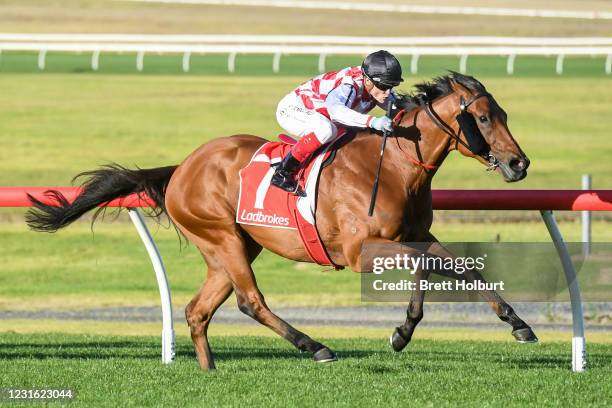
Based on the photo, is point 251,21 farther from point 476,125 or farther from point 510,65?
point 476,125

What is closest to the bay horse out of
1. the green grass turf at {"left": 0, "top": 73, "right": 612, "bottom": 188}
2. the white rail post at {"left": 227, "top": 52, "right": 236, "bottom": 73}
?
the green grass turf at {"left": 0, "top": 73, "right": 612, "bottom": 188}

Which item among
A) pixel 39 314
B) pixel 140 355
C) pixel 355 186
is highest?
pixel 355 186

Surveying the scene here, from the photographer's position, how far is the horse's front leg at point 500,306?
603cm

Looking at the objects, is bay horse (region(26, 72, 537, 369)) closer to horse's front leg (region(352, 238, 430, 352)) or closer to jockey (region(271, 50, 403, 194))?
horse's front leg (region(352, 238, 430, 352))

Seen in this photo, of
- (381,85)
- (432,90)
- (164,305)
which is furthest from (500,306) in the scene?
(164,305)

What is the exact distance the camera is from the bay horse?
618 cm

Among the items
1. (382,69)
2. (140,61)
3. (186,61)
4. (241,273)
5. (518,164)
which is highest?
(382,69)

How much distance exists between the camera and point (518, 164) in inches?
239

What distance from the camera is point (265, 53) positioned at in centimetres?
3766

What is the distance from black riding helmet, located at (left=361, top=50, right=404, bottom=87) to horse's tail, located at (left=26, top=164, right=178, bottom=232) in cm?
131

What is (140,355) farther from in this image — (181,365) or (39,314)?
(39,314)

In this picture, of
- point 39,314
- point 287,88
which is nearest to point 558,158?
point 287,88

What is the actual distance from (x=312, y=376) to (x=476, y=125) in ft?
4.76

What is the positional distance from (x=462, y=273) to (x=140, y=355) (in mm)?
2140
